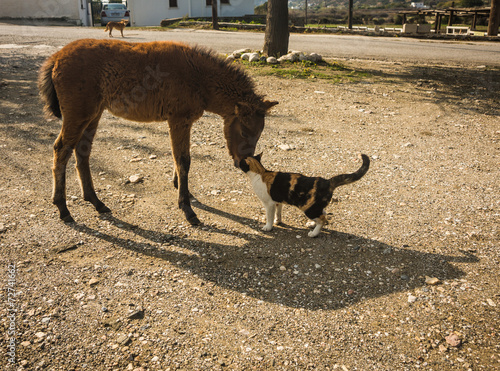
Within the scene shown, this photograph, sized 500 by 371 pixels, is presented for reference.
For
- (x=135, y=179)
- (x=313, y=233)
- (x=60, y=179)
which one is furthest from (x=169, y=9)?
(x=313, y=233)

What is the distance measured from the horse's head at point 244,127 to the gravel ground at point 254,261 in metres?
0.82

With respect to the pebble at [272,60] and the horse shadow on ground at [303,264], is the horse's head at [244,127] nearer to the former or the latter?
the horse shadow on ground at [303,264]

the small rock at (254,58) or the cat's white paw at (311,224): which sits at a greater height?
the small rock at (254,58)

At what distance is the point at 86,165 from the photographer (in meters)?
5.06

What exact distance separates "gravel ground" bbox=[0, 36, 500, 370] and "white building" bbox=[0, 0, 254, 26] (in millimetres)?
30401

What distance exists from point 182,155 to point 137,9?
3684cm

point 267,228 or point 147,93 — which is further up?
point 147,93

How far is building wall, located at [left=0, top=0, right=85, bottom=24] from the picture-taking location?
32.4 metres

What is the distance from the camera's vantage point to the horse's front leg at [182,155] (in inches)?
187

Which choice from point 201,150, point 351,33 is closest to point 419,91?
point 201,150

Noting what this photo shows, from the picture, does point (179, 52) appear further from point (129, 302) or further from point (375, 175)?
point (375, 175)

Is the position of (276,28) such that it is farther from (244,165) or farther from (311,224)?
(311,224)

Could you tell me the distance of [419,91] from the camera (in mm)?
9961

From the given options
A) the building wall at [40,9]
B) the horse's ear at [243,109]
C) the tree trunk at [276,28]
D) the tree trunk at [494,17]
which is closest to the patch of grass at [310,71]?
the tree trunk at [276,28]
